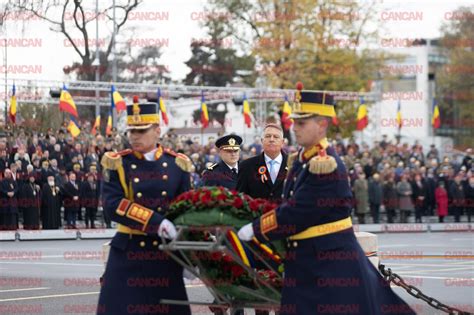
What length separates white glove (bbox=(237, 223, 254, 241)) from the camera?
7.95 metres

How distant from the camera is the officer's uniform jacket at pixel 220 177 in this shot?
12.6 m

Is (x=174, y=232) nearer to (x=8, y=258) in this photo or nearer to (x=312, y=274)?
(x=312, y=274)

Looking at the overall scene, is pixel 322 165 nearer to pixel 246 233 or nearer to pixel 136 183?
pixel 246 233

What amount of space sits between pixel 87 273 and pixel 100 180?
45.0 feet

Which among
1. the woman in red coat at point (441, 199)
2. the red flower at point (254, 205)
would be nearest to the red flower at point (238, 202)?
the red flower at point (254, 205)

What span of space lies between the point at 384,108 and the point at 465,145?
757 cm

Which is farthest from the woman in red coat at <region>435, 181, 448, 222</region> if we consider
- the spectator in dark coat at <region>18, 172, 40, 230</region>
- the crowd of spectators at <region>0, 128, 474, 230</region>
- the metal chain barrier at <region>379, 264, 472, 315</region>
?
the metal chain barrier at <region>379, 264, 472, 315</region>

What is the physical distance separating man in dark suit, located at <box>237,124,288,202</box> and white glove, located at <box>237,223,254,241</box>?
3.70 metres

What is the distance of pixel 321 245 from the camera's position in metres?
7.82

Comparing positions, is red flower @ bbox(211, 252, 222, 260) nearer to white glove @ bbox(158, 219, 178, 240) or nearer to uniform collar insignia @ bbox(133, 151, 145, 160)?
white glove @ bbox(158, 219, 178, 240)

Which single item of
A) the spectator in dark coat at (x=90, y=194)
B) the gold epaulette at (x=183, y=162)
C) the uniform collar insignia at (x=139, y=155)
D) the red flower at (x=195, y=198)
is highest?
the uniform collar insignia at (x=139, y=155)

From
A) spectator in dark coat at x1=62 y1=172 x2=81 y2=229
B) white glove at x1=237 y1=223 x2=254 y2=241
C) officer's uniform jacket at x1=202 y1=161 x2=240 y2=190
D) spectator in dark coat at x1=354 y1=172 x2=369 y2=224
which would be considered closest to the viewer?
white glove at x1=237 y1=223 x2=254 y2=241

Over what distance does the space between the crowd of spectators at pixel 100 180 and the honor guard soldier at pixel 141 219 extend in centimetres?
1682

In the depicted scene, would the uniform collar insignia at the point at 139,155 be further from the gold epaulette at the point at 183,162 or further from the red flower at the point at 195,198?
the red flower at the point at 195,198
